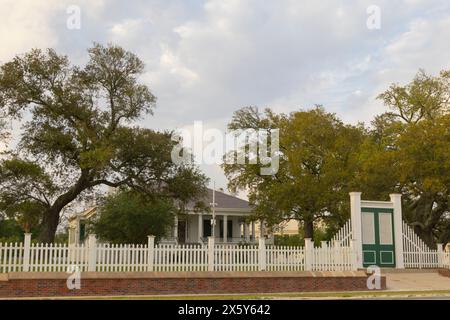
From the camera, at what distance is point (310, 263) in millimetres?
21047

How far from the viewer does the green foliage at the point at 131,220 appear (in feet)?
141

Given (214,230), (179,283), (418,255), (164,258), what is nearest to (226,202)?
(214,230)

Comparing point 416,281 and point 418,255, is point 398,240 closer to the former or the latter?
point 418,255

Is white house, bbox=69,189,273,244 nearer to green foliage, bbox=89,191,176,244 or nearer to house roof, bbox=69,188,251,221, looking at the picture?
house roof, bbox=69,188,251,221

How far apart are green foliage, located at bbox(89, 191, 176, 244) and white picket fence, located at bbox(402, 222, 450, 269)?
20731 millimetres

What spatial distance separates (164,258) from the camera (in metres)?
19.4

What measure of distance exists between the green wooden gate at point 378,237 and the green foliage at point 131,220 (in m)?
20.5

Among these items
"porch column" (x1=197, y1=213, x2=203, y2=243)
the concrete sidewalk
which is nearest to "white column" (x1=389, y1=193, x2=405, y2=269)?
the concrete sidewalk

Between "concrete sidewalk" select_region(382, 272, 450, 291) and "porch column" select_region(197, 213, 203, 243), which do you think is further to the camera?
"porch column" select_region(197, 213, 203, 243)

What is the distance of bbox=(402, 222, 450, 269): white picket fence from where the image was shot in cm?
2500

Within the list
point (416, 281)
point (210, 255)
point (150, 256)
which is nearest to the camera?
point (150, 256)

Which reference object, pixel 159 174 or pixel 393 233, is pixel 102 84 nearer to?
pixel 159 174

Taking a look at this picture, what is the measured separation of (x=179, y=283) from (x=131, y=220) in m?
25.1

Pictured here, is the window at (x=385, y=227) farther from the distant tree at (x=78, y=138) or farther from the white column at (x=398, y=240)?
the distant tree at (x=78, y=138)
